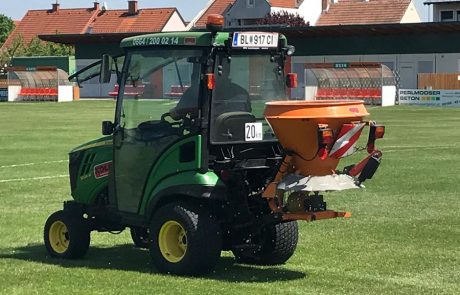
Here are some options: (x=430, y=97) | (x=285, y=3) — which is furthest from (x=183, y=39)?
(x=285, y=3)

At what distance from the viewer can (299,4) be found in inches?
3853

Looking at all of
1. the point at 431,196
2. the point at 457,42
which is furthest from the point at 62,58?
the point at 431,196

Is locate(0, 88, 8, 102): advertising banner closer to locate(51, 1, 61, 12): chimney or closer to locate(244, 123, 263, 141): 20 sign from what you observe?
locate(51, 1, 61, 12): chimney

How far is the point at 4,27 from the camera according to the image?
127 m

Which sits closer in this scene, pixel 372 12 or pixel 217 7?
pixel 372 12

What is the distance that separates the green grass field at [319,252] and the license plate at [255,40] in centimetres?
228

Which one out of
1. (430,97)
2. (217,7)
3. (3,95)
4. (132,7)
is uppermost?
(217,7)

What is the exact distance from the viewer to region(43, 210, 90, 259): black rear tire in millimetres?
10039

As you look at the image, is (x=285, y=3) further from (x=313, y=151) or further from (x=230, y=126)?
(x=313, y=151)

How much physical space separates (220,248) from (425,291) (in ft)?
6.43

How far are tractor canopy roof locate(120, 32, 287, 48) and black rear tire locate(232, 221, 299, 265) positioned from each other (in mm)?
1922

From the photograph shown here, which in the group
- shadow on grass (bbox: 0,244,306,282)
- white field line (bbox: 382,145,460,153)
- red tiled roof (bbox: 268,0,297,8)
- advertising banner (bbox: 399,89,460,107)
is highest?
red tiled roof (bbox: 268,0,297,8)

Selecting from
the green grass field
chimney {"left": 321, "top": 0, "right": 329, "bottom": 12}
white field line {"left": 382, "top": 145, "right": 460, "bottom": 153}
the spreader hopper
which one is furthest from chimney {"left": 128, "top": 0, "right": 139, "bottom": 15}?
the spreader hopper

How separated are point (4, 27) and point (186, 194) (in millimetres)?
123226
